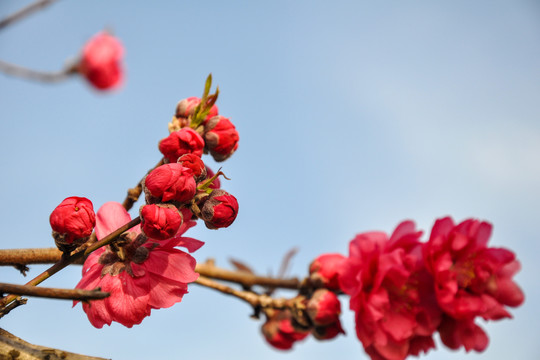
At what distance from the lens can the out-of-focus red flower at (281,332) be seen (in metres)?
1.82

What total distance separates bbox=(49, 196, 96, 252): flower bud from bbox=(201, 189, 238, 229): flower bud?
0.93 feet

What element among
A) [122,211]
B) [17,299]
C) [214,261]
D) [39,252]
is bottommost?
[17,299]

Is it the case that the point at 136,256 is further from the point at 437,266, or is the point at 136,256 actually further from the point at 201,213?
the point at 437,266

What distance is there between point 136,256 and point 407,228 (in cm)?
80

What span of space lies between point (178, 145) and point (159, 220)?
0.36 m

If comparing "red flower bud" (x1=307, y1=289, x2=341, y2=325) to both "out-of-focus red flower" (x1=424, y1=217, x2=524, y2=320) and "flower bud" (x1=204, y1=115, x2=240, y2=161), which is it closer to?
"out-of-focus red flower" (x1=424, y1=217, x2=524, y2=320)

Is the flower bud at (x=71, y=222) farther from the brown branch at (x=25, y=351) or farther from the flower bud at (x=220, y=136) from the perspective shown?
the flower bud at (x=220, y=136)

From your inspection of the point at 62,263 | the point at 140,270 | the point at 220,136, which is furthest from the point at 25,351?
the point at 220,136

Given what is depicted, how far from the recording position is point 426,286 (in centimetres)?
140

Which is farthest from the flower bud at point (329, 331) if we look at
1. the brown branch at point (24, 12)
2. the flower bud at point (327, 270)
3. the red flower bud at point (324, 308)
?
the brown branch at point (24, 12)

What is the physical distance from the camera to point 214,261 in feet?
6.56

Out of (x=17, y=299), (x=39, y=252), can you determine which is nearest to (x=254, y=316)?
(x=39, y=252)

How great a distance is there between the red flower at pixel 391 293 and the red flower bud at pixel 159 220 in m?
0.59

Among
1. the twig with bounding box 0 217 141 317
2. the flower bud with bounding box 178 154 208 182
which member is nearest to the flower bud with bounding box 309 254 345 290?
the flower bud with bounding box 178 154 208 182
